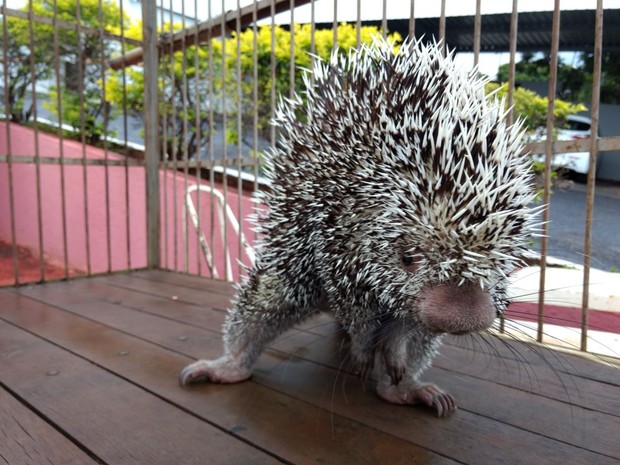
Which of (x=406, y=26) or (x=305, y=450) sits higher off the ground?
(x=406, y=26)

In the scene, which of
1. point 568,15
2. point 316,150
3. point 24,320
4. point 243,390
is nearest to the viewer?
point 316,150

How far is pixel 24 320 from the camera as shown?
2016 millimetres

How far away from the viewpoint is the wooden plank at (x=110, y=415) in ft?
3.50

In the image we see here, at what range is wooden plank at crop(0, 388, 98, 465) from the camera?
1.04 metres

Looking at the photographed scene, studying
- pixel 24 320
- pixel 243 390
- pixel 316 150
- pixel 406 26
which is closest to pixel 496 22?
pixel 406 26

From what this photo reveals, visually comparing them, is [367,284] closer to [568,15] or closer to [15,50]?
[568,15]

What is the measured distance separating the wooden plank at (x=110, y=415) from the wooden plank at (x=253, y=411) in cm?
3

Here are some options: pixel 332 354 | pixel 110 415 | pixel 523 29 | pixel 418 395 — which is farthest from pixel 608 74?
pixel 110 415

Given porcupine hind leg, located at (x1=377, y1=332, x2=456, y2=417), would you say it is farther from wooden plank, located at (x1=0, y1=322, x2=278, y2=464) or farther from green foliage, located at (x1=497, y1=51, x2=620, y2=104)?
green foliage, located at (x1=497, y1=51, x2=620, y2=104)

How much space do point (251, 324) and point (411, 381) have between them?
0.47 metres

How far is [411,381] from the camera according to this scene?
51.2 inches

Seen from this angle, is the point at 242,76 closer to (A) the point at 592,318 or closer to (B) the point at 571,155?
(B) the point at 571,155

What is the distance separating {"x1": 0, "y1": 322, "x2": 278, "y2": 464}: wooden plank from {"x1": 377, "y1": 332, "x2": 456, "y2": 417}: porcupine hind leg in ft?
1.23

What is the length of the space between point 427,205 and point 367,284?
228 millimetres
